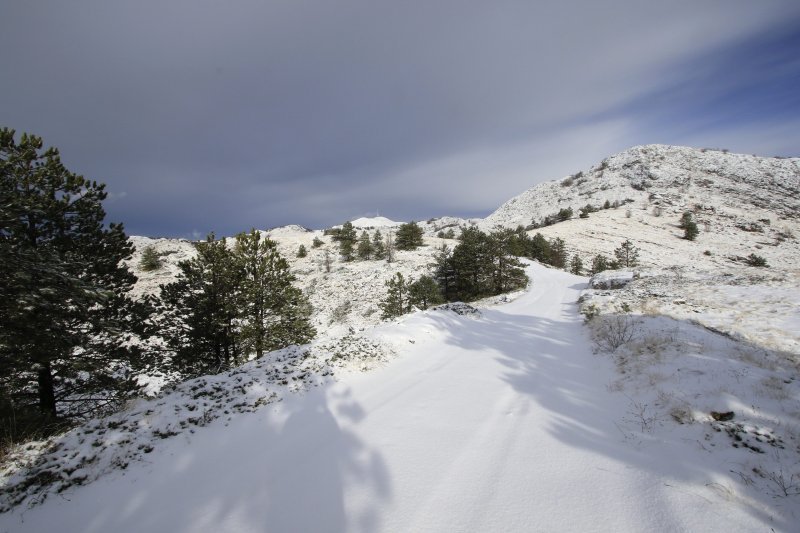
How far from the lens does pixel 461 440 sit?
506 centimetres

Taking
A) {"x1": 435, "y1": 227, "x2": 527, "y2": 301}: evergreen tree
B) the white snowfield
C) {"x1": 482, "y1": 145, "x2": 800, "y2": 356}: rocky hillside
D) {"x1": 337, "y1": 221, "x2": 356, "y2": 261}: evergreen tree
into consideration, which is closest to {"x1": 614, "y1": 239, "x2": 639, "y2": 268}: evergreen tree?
{"x1": 482, "y1": 145, "x2": 800, "y2": 356}: rocky hillside

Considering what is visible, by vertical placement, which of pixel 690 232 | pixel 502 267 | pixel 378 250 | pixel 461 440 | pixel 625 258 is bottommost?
pixel 461 440

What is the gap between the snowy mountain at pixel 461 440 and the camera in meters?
3.56

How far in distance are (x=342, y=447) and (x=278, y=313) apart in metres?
12.7

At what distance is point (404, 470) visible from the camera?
4.38 meters

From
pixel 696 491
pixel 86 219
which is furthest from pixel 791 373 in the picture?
pixel 86 219

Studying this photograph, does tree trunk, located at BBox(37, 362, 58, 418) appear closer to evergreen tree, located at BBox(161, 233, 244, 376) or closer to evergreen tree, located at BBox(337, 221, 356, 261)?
evergreen tree, located at BBox(161, 233, 244, 376)

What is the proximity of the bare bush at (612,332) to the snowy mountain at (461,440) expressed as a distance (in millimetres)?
108

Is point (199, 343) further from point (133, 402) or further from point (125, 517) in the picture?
point (125, 517)

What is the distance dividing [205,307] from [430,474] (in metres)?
14.8

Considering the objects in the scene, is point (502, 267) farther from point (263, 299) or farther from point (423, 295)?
point (263, 299)

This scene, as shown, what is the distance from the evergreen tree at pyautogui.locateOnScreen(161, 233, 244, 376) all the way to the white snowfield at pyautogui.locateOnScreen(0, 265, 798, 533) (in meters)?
10.2

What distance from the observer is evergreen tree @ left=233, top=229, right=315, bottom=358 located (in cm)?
1565

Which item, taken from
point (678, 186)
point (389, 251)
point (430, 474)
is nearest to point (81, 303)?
point (430, 474)
